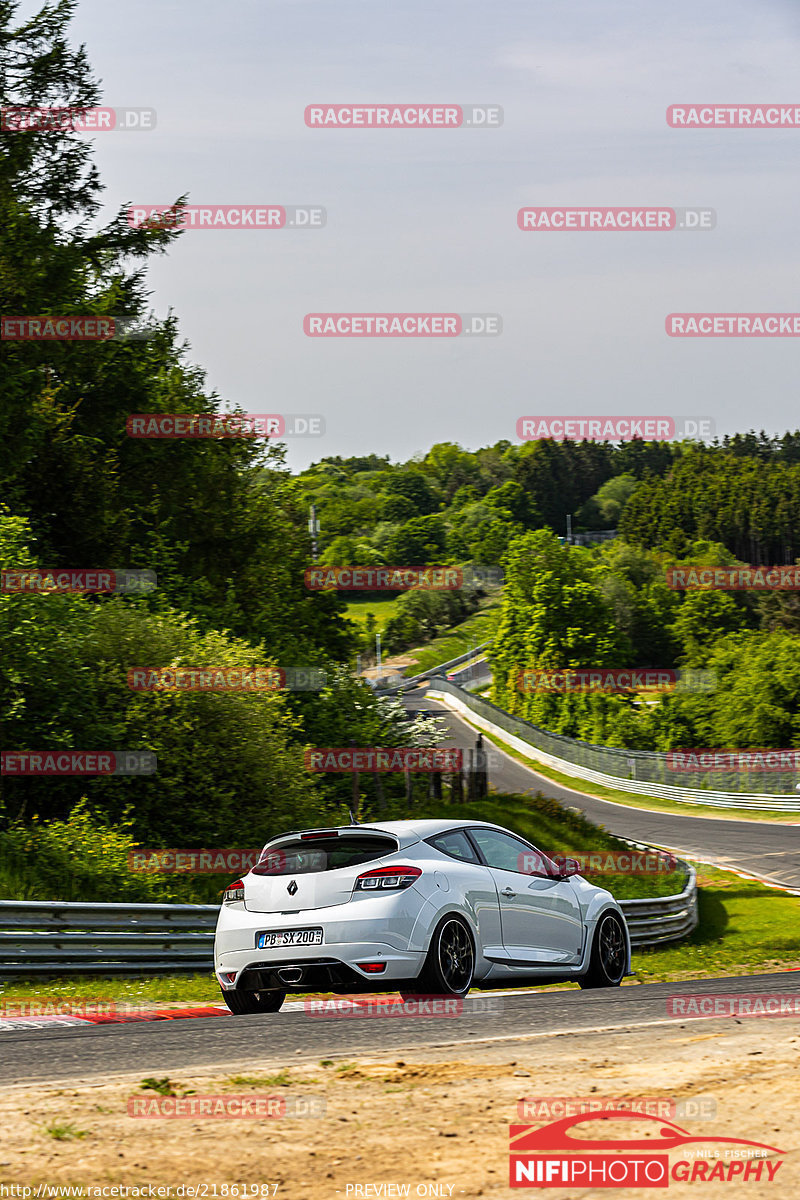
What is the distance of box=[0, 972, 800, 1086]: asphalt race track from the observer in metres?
6.43

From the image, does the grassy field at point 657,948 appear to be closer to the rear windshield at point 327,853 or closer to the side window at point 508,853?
the rear windshield at point 327,853

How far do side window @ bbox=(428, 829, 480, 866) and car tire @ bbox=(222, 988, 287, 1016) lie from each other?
1.58 meters

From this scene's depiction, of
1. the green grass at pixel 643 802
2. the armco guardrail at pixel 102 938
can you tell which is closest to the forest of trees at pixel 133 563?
the armco guardrail at pixel 102 938

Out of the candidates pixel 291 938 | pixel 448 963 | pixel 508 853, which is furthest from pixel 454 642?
pixel 291 938

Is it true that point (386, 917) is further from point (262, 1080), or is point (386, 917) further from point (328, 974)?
point (262, 1080)

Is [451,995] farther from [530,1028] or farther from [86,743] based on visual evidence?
[86,743]

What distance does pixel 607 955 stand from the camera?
36.4ft

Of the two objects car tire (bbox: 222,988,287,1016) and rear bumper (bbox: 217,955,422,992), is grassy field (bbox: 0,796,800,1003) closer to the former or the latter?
car tire (bbox: 222,988,287,1016)

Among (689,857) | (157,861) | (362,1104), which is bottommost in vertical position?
(689,857)

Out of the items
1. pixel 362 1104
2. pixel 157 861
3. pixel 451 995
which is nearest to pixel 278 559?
pixel 157 861

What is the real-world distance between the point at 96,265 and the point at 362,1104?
111ft

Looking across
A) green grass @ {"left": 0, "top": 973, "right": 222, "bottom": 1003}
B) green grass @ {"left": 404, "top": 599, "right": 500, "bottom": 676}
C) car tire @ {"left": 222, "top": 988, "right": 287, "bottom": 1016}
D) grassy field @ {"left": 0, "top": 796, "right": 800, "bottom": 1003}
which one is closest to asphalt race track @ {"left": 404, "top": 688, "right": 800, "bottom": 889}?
grassy field @ {"left": 0, "top": 796, "right": 800, "bottom": 1003}

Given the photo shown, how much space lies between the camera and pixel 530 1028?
7707 mm

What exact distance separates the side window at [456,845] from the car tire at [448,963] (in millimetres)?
569
